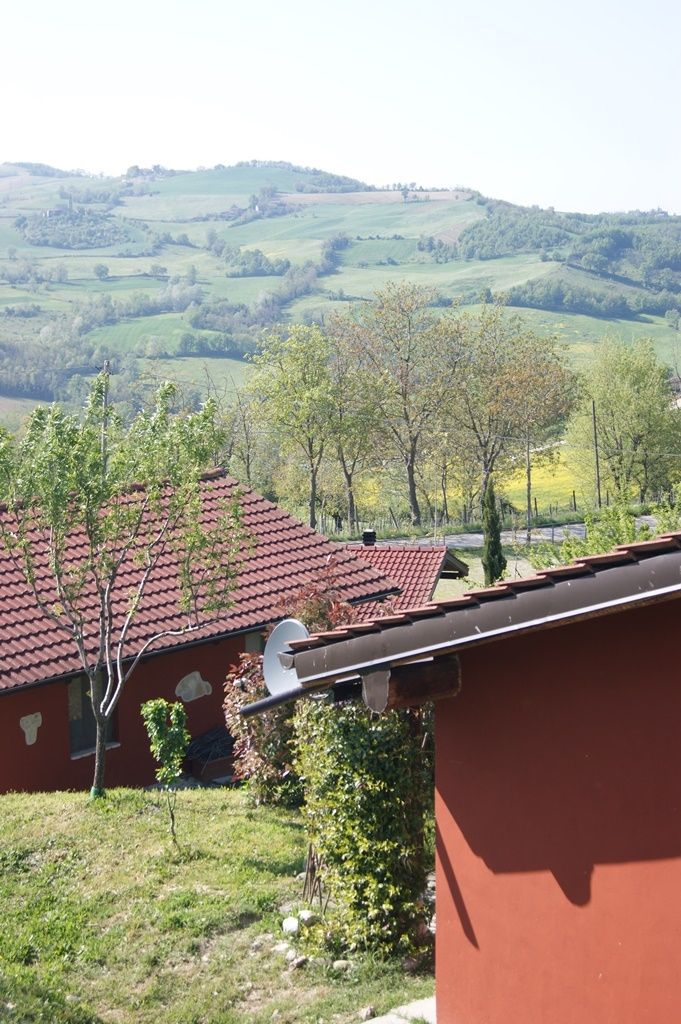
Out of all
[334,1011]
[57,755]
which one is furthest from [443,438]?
[334,1011]

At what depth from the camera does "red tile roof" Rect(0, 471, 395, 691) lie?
16.5m

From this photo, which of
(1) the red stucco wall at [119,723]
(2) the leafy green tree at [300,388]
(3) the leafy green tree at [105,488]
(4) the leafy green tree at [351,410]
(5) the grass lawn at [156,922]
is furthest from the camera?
(4) the leafy green tree at [351,410]

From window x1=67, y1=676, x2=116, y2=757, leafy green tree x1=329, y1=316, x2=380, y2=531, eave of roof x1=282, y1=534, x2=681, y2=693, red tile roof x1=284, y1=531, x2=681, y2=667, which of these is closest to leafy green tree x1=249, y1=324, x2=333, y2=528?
leafy green tree x1=329, y1=316, x2=380, y2=531

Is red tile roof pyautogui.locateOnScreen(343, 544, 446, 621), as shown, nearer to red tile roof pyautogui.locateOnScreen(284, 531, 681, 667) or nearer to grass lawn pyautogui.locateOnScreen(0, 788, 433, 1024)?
grass lawn pyautogui.locateOnScreen(0, 788, 433, 1024)

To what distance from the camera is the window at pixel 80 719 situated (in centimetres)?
1734

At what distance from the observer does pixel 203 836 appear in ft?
41.2

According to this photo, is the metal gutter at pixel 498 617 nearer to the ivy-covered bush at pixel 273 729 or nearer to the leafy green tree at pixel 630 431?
the ivy-covered bush at pixel 273 729

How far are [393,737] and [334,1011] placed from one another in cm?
198

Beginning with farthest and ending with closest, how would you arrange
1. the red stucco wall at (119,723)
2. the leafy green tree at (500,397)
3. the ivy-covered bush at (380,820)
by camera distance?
the leafy green tree at (500,397) < the red stucco wall at (119,723) < the ivy-covered bush at (380,820)

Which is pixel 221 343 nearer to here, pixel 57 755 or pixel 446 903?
pixel 57 755

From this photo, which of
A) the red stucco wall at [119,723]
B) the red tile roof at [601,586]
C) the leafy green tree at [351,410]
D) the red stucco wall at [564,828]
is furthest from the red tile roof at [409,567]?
the leafy green tree at [351,410]

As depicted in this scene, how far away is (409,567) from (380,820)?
1916cm

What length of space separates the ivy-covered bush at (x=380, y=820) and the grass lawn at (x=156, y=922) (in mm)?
340

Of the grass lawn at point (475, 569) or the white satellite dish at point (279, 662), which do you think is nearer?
the white satellite dish at point (279, 662)
